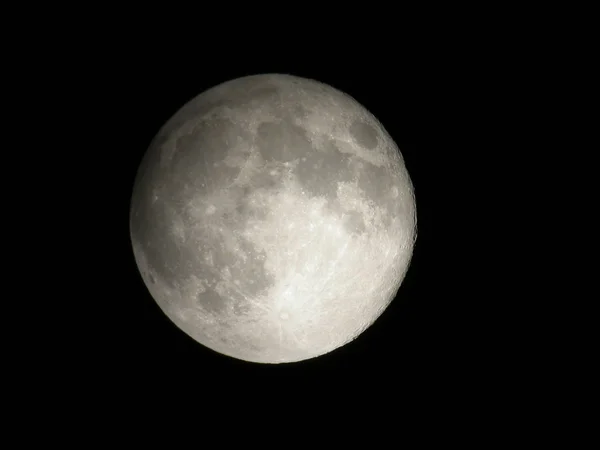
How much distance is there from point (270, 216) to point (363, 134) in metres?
0.70

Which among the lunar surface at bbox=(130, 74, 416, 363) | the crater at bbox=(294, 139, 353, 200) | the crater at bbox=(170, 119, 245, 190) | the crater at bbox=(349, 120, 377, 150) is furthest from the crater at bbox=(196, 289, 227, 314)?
the crater at bbox=(349, 120, 377, 150)

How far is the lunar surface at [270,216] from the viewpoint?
2.36m

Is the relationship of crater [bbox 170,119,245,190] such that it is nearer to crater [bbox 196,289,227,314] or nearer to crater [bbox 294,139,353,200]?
crater [bbox 294,139,353,200]

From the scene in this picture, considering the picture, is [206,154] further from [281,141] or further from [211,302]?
[211,302]

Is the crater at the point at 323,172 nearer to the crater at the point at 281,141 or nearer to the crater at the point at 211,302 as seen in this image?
the crater at the point at 281,141

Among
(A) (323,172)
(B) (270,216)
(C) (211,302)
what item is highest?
(A) (323,172)

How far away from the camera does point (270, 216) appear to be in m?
2.34

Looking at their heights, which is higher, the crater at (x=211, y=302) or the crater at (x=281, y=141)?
the crater at (x=281, y=141)

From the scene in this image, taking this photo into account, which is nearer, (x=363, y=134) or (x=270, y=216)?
(x=270, y=216)

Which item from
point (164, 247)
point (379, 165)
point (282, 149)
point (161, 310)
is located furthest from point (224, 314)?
point (379, 165)

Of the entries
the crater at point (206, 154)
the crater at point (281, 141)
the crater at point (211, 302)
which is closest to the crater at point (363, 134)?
the crater at point (281, 141)

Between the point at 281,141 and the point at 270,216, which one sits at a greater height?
the point at 281,141

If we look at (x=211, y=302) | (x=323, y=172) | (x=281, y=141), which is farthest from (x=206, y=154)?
(x=211, y=302)

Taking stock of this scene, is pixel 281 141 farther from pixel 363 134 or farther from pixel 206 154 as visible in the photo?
pixel 363 134
